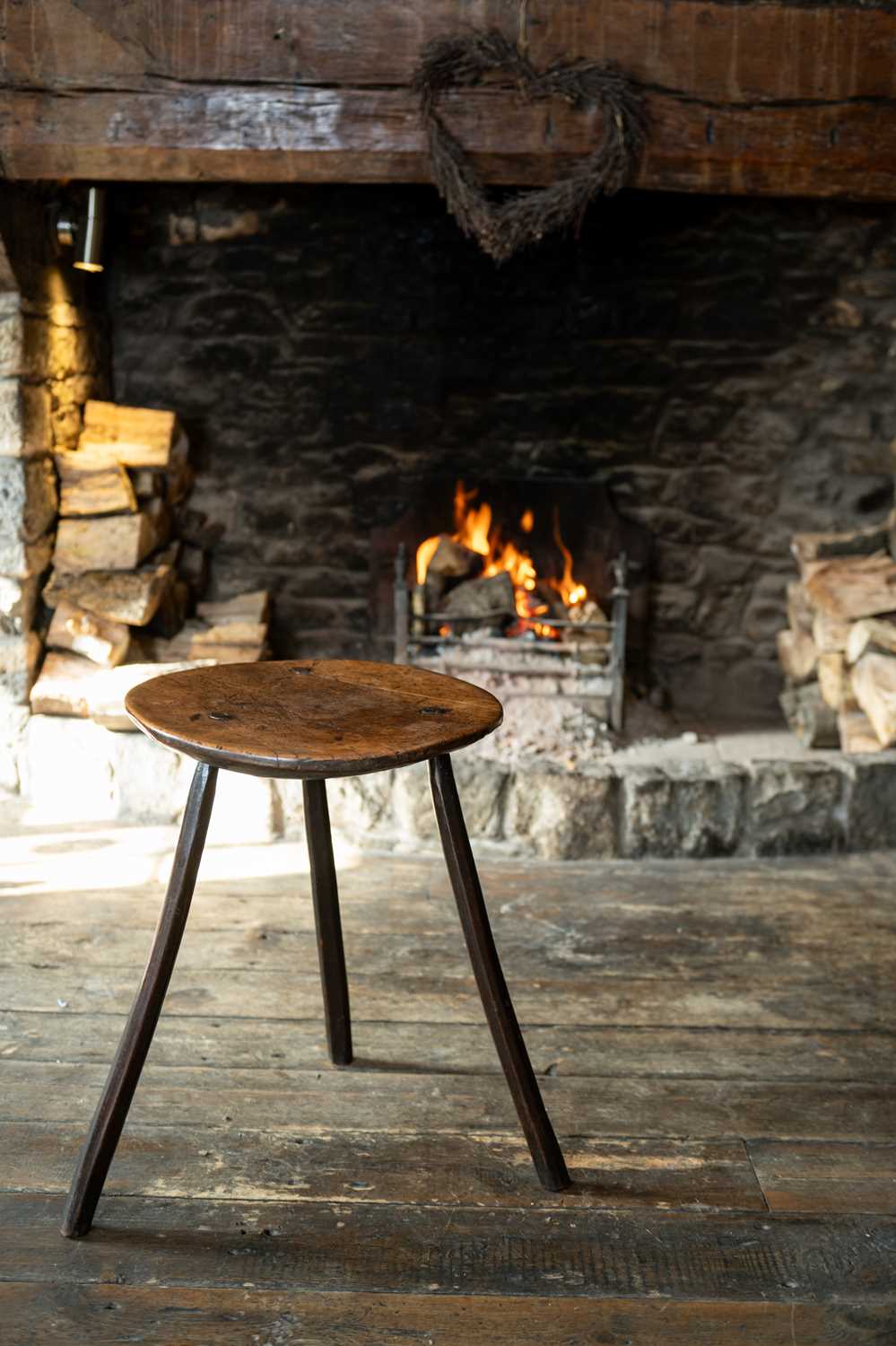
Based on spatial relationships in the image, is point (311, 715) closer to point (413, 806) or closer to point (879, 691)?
point (413, 806)

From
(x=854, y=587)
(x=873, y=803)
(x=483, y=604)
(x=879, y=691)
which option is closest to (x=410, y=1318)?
(x=873, y=803)

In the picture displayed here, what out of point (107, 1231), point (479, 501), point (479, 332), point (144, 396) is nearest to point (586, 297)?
point (479, 332)

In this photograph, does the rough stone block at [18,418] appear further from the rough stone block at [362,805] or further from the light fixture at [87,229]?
the rough stone block at [362,805]

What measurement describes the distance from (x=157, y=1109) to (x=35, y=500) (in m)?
2.27

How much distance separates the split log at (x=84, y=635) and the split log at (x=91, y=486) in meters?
0.33

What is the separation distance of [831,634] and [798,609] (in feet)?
1.60

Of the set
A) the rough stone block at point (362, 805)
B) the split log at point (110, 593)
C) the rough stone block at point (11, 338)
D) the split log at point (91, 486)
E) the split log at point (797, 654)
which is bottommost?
the rough stone block at point (362, 805)

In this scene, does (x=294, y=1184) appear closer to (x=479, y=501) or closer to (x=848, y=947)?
(x=848, y=947)

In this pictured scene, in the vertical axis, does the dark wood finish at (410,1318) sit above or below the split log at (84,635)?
below

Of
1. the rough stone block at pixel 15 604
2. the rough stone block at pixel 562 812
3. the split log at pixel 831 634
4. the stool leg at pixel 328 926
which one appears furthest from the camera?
the split log at pixel 831 634

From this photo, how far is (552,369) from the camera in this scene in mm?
4582

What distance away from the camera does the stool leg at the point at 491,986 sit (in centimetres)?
213

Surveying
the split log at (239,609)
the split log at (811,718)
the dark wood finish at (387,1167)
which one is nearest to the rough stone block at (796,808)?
the split log at (811,718)

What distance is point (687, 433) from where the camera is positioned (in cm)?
463
